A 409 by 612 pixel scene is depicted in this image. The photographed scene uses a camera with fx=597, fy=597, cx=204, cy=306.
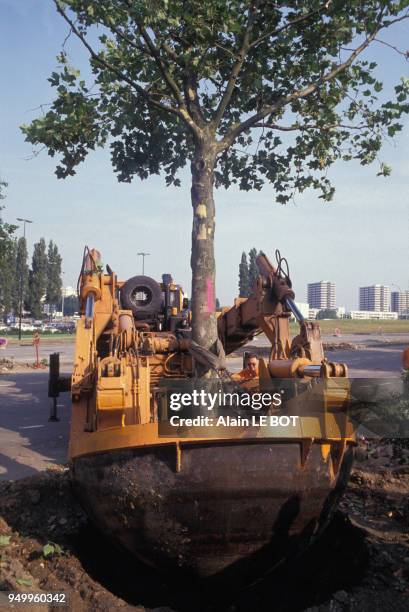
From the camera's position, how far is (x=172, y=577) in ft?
17.1

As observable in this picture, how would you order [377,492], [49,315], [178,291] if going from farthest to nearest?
[49,315]
[178,291]
[377,492]

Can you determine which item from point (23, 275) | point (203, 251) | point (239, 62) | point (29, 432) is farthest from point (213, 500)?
point (23, 275)

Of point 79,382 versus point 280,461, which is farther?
point 79,382

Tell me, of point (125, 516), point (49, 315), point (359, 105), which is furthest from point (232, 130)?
point (49, 315)

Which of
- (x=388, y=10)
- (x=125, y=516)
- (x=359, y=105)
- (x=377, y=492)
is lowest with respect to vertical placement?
(x=377, y=492)

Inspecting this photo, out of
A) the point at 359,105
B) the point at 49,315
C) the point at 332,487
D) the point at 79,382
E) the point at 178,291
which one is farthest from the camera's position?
the point at 49,315

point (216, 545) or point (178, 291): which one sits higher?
point (178, 291)

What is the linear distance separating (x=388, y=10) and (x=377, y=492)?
20.4ft

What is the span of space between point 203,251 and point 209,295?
21.9 inches

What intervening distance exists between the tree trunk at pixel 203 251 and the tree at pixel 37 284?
221ft

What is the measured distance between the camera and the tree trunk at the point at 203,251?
24.1 ft

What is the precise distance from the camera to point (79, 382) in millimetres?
6219

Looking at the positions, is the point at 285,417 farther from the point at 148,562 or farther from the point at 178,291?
the point at 178,291

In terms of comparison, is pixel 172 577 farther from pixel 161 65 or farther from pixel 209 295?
pixel 161 65
